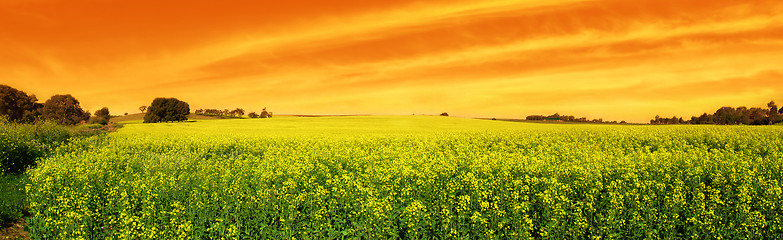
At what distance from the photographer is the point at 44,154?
27266 mm

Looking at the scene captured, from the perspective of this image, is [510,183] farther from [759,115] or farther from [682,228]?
[759,115]

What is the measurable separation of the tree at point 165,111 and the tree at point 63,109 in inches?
924

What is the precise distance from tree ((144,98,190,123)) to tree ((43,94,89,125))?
2348 centimetres

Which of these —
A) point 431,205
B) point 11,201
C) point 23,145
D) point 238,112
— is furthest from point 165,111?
point 431,205

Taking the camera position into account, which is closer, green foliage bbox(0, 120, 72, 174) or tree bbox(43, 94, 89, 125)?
green foliage bbox(0, 120, 72, 174)

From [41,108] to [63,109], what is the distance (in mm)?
4513

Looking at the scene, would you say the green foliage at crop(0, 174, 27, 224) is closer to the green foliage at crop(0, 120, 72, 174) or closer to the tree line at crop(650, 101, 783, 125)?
the green foliage at crop(0, 120, 72, 174)

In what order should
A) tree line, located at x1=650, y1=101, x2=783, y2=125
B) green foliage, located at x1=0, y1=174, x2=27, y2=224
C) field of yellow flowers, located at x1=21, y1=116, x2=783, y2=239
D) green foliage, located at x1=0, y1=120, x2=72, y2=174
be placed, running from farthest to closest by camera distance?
tree line, located at x1=650, y1=101, x2=783, y2=125
green foliage, located at x1=0, y1=120, x2=72, y2=174
green foliage, located at x1=0, y1=174, x2=27, y2=224
field of yellow flowers, located at x1=21, y1=116, x2=783, y2=239

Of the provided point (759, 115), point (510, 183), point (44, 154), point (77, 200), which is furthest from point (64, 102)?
point (759, 115)

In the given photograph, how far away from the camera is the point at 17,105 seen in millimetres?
93938

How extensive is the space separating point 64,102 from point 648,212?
414 ft

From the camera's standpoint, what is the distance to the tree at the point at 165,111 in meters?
92.3

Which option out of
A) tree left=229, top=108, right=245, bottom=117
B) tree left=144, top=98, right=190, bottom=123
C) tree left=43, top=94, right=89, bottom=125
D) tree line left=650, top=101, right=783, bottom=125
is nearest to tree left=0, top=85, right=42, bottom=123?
tree left=43, top=94, right=89, bottom=125

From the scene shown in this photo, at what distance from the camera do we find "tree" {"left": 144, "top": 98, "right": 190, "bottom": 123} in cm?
9231
